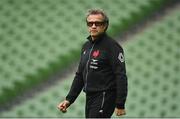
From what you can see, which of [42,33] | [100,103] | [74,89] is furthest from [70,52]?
[100,103]

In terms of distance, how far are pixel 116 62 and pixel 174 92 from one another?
445 centimetres

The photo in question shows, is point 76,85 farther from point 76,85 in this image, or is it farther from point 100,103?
point 100,103

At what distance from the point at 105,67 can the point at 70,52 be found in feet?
15.7

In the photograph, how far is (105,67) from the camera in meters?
3.31

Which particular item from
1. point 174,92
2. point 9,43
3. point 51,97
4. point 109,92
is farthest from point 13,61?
point 109,92

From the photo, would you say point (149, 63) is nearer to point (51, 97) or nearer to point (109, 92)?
point (51, 97)

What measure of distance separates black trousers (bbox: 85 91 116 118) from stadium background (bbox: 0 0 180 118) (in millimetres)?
3864

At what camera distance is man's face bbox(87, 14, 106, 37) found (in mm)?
3238

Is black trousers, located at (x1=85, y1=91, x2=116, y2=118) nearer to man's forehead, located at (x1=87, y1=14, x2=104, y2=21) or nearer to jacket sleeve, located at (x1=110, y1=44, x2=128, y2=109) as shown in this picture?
jacket sleeve, located at (x1=110, y1=44, x2=128, y2=109)

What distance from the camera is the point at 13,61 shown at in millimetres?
8039

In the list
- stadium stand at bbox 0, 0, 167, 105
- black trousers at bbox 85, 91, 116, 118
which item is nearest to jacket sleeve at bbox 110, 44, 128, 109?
black trousers at bbox 85, 91, 116, 118

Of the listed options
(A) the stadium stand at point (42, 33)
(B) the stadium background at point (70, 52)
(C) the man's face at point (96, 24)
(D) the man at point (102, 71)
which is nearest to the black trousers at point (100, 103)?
(D) the man at point (102, 71)

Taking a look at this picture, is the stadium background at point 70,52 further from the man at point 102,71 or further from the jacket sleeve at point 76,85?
the man at point 102,71

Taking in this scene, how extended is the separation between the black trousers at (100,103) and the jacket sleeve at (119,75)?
4.7 inches
